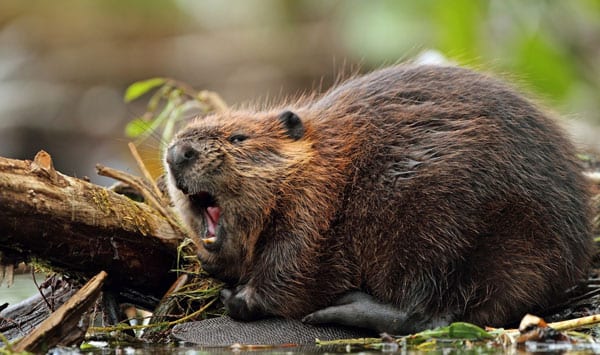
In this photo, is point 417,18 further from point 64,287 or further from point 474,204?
point 64,287

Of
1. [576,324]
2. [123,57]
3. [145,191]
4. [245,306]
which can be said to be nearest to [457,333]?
[576,324]

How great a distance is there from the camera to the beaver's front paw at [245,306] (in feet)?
13.7

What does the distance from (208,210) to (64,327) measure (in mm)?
977

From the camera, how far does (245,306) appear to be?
13.8ft

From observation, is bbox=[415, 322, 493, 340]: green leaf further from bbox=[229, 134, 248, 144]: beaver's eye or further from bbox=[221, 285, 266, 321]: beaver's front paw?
bbox=[229, 134, 248, 144]: beaver's eye

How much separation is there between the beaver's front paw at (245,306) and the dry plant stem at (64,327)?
2.25 feet

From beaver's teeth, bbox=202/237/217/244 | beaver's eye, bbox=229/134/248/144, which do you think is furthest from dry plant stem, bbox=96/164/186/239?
beaver's eye, bbox=229/134/248/144

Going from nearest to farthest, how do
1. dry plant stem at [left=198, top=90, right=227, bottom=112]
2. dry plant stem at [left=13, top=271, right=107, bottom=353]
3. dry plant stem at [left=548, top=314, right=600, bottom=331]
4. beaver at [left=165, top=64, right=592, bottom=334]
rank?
dry plant stem at [left=13, top=271, right=107, bottom=353] → dry plant stem at [left=548, top=314, right=600, bottom=331] → beaver at [left=165, top=64, right=592, bottom=334] → dry plant stem at [left=198, top=90, right=227, bottom=112]

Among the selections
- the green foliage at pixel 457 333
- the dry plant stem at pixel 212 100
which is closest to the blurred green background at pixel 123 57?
the dry plant stem at pixel 212 100

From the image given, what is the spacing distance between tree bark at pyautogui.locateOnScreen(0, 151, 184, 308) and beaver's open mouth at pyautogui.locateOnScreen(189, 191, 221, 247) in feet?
0.73

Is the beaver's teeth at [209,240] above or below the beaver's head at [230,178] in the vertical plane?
below

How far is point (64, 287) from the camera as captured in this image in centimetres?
452

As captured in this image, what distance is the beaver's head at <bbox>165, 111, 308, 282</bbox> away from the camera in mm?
4238

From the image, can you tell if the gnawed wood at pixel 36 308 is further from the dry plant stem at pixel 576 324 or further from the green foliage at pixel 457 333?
the dry plant stem at pixel 576 324
